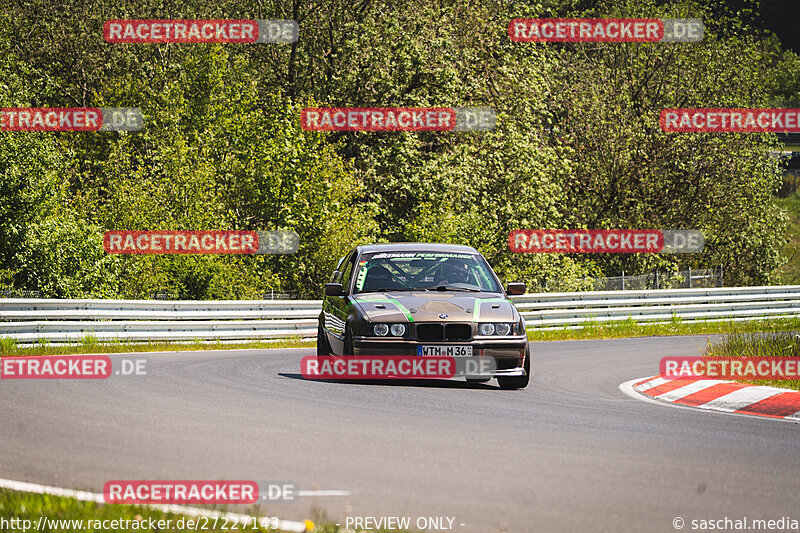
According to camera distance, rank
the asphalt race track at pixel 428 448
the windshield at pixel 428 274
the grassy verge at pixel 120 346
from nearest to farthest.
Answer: the asphalt race track at pixel 428 448, the windshield at pixel 428 274, the grassy verge at pixel 120 346

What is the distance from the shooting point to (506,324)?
12.0 m

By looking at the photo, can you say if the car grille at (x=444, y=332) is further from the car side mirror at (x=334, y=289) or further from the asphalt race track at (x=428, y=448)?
the car side mirror at (x=334, y=289)

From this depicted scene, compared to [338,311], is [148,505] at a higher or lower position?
lower

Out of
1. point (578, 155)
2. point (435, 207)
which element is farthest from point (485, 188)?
point (578, 155)

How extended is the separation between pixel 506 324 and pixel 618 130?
29963mm

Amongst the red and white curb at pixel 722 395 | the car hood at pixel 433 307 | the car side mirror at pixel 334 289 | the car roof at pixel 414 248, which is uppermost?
the car roof at pixel 414 248

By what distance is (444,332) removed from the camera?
1180cm

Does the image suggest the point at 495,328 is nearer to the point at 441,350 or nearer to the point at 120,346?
the point at 441,350

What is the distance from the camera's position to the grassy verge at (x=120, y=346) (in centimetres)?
1778

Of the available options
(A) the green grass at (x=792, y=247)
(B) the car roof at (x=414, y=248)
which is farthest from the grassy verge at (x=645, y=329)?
(A) the green grass at (x=792, y=247)

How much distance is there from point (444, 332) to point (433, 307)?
14.0 inches

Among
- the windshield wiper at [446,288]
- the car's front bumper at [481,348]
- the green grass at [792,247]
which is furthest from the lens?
the green grass at [792,247]

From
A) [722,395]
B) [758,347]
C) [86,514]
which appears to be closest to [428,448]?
[86,514]

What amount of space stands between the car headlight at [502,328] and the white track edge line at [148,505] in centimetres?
638
